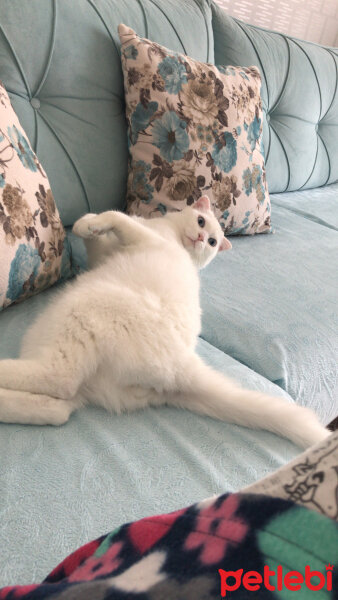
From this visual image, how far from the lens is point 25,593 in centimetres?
34

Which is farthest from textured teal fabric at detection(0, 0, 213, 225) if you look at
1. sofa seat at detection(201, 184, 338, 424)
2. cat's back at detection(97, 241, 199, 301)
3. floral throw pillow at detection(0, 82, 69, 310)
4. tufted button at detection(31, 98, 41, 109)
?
sofa seat at detection(201, 184, 338, 424)

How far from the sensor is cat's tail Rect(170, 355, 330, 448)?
697 millimetres

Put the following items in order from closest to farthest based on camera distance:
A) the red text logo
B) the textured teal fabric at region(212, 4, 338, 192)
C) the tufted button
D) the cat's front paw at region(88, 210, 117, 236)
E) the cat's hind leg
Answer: the red text logo < the cat's hind leg < the cat's front paw at region(88, 210, 117, 236) < the tufted button < the textured teal fabric at region(212, 4, 338, 192)

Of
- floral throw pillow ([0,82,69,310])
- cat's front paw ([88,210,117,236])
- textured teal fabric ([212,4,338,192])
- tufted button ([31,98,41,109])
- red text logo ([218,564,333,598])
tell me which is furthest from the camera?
textured teal fabric ([212,4,338,192])

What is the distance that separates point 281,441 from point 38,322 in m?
0.48

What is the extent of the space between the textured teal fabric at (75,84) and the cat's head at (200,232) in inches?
10.9

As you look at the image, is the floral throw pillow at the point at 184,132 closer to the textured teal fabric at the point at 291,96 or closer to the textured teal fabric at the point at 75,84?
the textured teal fabric at the point at 75,84

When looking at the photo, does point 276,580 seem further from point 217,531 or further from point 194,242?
point 194,242

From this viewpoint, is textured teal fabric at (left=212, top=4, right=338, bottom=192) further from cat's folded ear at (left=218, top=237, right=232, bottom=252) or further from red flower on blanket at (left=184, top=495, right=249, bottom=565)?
red flower on blanket at (left=184, top=495, right=249, bottom=565)

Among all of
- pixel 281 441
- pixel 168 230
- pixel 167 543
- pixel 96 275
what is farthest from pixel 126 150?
pixel 167 543

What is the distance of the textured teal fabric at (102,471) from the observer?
1.61 ft

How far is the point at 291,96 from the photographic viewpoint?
1.88 meters

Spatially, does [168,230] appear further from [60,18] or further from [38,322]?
[60,18]

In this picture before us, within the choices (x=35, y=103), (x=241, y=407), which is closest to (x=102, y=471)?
(x=241, y=407)
